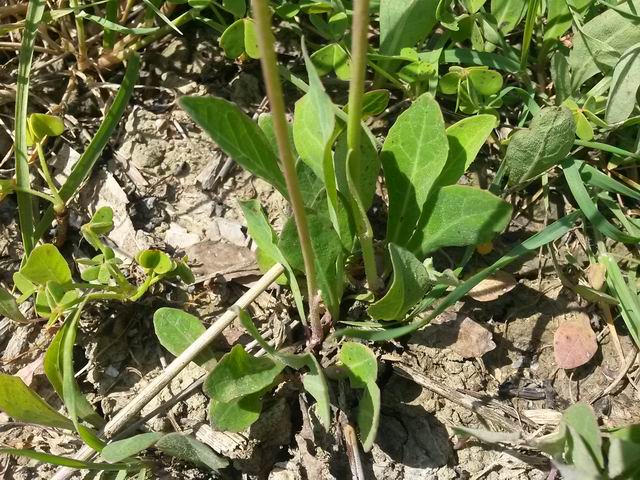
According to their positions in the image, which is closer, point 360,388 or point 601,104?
point 360,388

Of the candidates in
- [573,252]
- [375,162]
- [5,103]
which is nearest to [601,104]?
[573,252]

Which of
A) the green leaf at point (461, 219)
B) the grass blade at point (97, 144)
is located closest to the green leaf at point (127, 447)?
the grass blade at point (97, 144)

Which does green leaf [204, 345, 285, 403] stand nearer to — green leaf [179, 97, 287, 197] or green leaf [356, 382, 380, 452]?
green leaf [356, 382, 380, 452]

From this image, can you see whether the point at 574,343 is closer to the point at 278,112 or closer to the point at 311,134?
the point at 311,134

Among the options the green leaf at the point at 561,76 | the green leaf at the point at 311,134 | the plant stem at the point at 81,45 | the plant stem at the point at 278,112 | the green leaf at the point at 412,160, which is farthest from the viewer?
the plant stem at the point at 81,45

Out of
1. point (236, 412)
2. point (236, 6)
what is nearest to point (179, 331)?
point (236, 412)

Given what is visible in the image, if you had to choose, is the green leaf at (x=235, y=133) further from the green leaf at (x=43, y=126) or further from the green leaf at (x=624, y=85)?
the green leaf at (x=624, y=85)

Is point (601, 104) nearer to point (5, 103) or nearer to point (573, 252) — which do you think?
point (573, 252)
